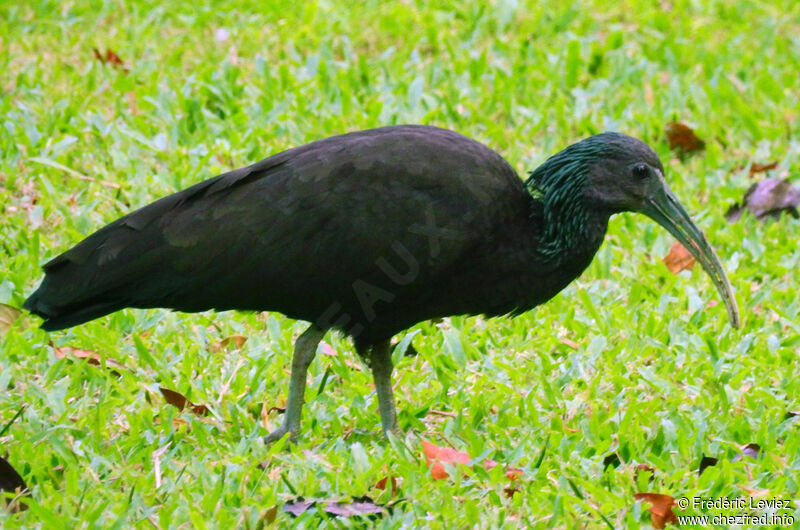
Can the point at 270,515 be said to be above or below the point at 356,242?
below

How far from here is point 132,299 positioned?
4.93 m

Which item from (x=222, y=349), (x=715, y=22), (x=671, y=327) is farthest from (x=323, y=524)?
(x=715, y=22)

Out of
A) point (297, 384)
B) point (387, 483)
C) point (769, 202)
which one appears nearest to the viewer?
point (387, 483)

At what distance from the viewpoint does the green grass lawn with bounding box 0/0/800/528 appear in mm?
4699

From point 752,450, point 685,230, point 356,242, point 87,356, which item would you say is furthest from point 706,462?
point 87,356

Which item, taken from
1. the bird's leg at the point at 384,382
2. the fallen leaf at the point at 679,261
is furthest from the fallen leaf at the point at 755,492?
the fallen leaf at the point at 679,261

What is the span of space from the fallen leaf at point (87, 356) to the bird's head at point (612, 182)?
202 cm

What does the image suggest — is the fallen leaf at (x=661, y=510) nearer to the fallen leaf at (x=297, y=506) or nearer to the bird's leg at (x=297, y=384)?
the fallen leaf at (x=297, y=506)

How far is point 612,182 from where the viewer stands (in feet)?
16.8

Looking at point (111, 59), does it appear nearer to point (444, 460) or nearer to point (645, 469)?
point (444, 460)

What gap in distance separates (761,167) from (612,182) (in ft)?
9.43

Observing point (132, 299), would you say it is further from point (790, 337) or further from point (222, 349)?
point (790, 337)

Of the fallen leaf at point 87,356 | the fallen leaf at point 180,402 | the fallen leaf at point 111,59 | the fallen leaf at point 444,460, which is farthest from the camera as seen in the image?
the fallen leaf at point 111,59

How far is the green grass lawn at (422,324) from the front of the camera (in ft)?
15.4
